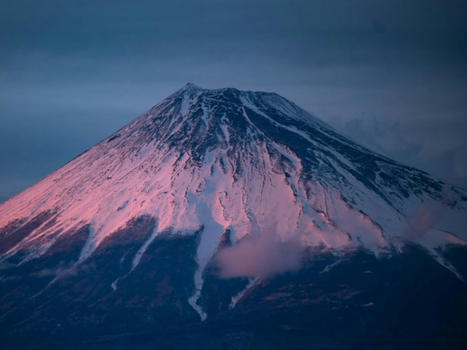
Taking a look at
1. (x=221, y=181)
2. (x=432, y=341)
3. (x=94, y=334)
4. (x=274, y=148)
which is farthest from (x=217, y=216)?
(x=432, y=341)

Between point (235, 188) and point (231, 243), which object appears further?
point (235, 188)

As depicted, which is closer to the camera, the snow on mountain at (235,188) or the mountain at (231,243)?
the mountain at (231,243)

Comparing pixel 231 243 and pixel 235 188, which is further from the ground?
pixel 235 188

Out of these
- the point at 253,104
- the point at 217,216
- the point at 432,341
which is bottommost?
the point at 432,341

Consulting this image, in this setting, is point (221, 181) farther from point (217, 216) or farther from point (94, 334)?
point (94, 334)
